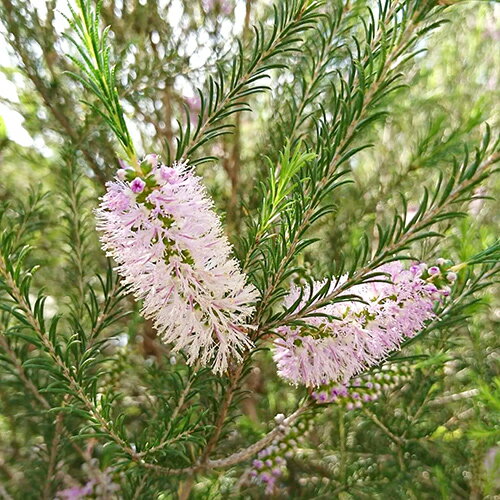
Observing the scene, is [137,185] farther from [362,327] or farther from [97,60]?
Answer: [362,327]

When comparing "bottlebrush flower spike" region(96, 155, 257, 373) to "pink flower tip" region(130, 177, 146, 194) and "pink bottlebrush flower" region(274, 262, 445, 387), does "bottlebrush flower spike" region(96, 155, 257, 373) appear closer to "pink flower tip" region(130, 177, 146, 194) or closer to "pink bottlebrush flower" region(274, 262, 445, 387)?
"pink flower tip" region(130, 177, 146, 194)

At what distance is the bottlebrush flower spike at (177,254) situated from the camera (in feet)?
2.01

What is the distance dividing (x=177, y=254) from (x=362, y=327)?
30 centimetres

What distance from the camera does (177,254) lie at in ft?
2.08

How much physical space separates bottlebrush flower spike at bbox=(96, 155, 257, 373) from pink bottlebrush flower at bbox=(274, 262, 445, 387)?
0.35ft

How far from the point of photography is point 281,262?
2.24ft

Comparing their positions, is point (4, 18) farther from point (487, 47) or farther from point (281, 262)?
point (487, 47)

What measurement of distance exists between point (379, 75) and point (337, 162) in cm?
12

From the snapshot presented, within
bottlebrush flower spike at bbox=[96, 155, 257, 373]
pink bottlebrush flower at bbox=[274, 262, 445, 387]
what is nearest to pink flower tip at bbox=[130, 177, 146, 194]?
bottlebrush flower spike at bbox=[96, 155, 257, 373]

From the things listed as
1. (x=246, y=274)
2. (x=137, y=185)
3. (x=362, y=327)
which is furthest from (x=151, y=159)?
(x=362, y=327)

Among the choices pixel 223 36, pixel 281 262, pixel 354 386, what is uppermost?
pixel 223 36

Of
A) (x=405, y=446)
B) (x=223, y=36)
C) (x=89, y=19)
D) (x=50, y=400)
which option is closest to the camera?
(x=89, y=19)

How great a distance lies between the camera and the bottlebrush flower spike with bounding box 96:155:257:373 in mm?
612

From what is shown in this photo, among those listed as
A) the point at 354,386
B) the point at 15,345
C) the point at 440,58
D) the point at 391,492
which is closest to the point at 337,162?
the point at 354,386
